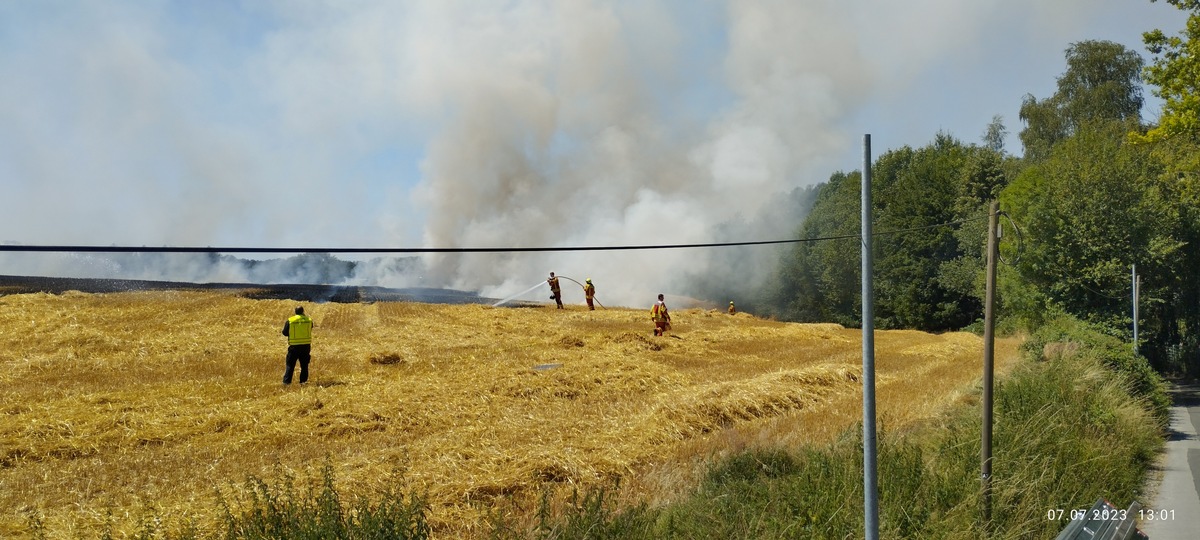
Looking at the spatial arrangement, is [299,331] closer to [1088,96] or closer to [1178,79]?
[1178,79]

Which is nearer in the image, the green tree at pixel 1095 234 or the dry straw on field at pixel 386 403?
the dry straw on field at pixel 386 403

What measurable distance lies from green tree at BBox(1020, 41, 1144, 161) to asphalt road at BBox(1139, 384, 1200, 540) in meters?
33.5

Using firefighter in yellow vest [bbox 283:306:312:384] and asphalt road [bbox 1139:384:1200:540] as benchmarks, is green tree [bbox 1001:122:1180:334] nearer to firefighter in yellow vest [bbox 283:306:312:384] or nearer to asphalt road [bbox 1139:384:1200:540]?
asphalt road [bbox 1139:384:1200:540]

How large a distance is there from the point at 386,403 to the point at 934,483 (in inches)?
318

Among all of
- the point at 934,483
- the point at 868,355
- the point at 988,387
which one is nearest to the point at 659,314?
the point at 988,387

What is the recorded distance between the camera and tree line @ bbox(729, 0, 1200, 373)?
97.6 ft

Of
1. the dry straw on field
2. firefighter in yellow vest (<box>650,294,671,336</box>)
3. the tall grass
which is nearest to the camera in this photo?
the tall grass

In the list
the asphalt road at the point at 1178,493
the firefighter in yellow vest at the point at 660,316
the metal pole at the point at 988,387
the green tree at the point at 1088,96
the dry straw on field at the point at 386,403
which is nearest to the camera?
the dry straw on field at the point at 386,403

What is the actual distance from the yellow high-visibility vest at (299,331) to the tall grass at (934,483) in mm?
9244

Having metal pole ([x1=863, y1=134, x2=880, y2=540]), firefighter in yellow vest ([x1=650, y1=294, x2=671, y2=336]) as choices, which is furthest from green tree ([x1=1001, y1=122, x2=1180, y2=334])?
metal pole ([x1=863, y1=134, x2=880, y2=540])

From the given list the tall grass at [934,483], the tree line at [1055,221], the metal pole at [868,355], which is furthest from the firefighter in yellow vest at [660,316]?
the metal pole at [868,355]

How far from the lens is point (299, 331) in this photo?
15461 millimetres

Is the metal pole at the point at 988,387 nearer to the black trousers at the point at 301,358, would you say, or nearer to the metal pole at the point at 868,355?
the metal pole at the point at 868,355

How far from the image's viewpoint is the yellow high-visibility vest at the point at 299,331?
50.6 ft
